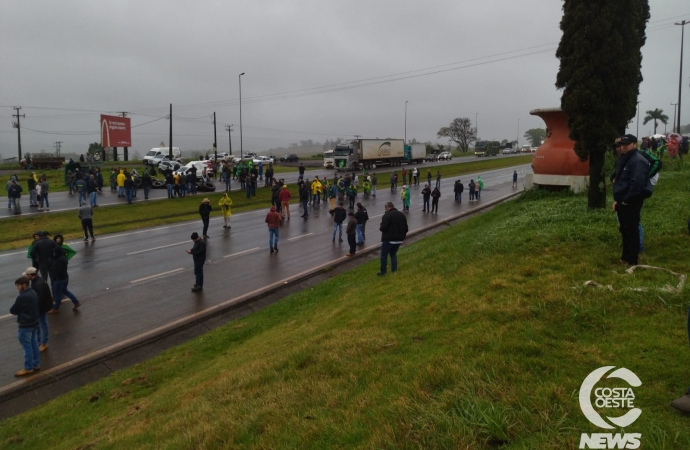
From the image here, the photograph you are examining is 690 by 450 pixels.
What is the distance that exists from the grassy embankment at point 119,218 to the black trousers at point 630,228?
20.5m

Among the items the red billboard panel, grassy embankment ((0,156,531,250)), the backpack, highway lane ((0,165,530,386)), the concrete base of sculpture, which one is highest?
the red billboard panel

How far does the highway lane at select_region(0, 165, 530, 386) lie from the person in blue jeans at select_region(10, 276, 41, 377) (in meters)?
0.26

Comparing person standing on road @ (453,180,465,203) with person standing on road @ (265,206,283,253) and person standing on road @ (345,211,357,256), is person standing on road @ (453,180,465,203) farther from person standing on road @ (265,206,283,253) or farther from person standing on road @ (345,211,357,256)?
person standing on road @ (265,206,283,253)

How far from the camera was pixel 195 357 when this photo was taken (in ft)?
28.5

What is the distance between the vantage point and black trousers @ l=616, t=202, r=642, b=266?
266 inches

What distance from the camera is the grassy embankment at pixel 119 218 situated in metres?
20.9

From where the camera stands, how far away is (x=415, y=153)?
66.5 metres

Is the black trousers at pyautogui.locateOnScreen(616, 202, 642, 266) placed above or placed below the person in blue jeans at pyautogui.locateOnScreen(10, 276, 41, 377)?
above

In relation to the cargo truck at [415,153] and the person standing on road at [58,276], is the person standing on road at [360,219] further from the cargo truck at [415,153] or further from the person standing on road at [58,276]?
the cargo truck at [415,153]

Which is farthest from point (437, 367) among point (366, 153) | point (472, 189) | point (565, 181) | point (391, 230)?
point (366, 153)

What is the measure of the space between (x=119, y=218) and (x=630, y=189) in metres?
23.8

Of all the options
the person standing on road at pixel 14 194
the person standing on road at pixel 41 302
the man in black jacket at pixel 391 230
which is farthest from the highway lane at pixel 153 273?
the person standing on road at pixel 14 194

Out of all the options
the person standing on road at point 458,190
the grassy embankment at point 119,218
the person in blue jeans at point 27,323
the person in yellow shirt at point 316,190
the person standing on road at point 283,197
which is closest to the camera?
the person in blue jeans at point 27,323

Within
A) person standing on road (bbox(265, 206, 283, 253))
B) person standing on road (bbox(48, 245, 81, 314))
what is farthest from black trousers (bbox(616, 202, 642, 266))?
person standing on road (bbox(265, 206, 283, 253))
